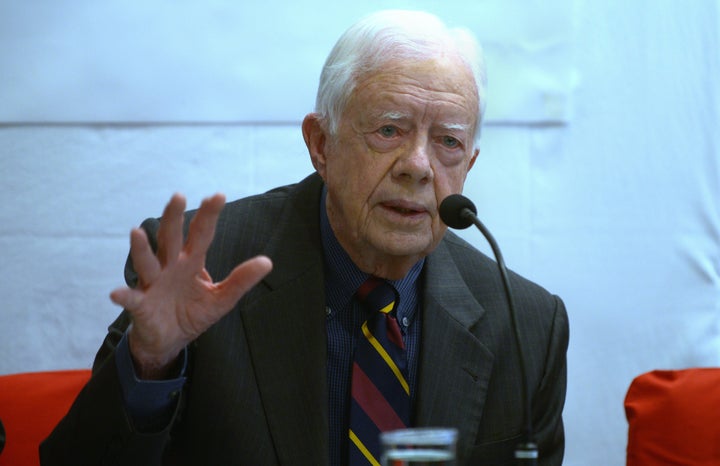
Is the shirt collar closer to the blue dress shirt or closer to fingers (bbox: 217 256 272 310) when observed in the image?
the blue dress shirt

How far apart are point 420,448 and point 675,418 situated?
128 centimetres

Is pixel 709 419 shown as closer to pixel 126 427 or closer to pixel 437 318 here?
pixel 437 318

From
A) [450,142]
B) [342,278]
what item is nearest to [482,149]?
[450,142]

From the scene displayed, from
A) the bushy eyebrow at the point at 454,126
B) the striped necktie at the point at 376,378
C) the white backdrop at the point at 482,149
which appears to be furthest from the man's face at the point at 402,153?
the white backdrop at the point at 482,149

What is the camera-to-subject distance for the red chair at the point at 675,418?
2.19 m

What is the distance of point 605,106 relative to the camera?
8.98 feet

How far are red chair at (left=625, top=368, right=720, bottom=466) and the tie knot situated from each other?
26.5 inches

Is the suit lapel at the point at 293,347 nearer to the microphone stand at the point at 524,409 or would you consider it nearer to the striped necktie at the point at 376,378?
the striped necktie at the point at 376,378

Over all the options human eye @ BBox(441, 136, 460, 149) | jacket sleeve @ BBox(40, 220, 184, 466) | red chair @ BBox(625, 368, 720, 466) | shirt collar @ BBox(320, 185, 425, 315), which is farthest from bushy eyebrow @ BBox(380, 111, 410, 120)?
red chair @ BBox(625, 368, 720, 466)

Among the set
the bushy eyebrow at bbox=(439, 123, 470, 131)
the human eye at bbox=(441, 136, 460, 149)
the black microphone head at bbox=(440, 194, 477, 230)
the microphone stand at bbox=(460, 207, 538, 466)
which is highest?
the bushy eyebrow at bbox=(439, 123, 470, 131)

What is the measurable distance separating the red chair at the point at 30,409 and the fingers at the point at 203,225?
97 centimetres

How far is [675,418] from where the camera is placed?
2.22m

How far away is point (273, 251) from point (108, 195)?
2.53 feet

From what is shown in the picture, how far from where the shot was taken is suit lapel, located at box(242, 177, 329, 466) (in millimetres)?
1880
